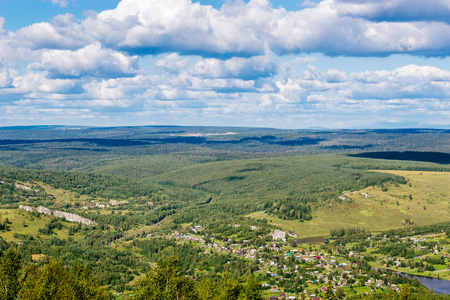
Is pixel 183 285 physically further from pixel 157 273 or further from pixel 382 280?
pixel 382 280

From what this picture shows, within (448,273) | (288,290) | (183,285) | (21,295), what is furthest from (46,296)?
(448,273)

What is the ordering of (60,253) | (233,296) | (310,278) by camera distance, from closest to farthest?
1. (233,296)
2. (310,278)
3. (60,253)

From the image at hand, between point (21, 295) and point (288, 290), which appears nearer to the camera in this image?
point (21, 295)

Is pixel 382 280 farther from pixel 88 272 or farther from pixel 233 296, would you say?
pixel 88 272

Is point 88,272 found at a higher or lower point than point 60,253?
higher

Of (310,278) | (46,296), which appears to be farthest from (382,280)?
(46,296)

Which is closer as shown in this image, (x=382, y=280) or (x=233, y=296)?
(x=233, y=296)

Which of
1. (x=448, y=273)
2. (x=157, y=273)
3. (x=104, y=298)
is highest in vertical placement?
(x=157, y=273)

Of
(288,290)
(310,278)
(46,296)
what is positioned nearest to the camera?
(46,296)

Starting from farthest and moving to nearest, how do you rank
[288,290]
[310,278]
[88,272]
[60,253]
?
[60,253] < [310,278] < [288,290] < [88,272]
